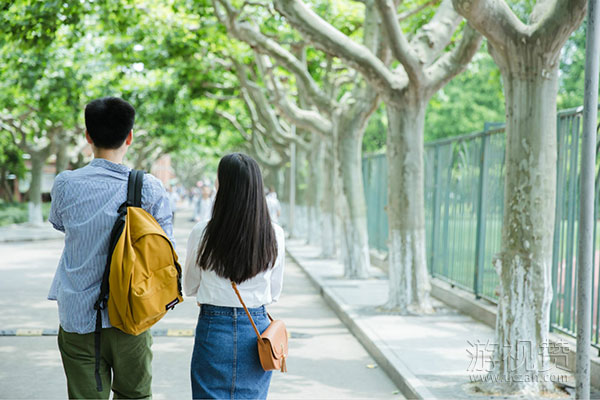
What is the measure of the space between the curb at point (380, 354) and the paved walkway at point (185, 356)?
8cm

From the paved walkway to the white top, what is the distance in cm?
287

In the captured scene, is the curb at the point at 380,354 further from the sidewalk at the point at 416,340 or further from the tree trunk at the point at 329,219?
the tree trunk at the point at 329,219

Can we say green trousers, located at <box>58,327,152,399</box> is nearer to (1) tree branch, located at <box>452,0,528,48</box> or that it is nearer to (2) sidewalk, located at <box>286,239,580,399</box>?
(2) sidewalk, located at <box>286,239,580,399</box>

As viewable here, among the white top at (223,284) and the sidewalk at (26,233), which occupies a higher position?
the white top at (223,284)

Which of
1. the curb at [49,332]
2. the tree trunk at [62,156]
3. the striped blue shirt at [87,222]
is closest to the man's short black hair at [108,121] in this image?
the striped blue shirt at [87,222]

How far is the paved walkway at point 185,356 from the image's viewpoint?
21.3 ft

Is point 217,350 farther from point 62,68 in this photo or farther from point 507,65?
point 62,68

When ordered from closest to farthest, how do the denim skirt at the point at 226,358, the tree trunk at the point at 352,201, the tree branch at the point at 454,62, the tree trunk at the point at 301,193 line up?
the denim skirt at the point at 226,358, the tree branch at the point at 454,62, the tree trunk at the point at 352,201, the tree trunk at the point at 301,193

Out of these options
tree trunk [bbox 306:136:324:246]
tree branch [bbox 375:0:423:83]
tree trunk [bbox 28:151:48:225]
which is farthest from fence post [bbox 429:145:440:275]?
tree trunk [bbox 28:151:48:225]

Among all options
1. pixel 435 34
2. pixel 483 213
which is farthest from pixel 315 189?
pixel 435 34

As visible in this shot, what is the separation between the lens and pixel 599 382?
6383mm

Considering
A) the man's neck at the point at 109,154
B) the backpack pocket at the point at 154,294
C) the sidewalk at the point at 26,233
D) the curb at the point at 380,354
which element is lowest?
the curb at the point at 380,354

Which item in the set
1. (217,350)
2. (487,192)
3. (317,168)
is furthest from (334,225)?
(217,350)

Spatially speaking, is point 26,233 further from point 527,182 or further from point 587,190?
point 587,190
